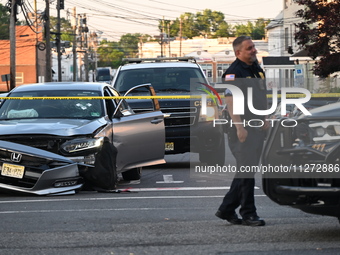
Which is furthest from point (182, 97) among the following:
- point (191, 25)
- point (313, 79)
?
point (191, 25)

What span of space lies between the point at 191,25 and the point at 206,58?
11042 centimetres

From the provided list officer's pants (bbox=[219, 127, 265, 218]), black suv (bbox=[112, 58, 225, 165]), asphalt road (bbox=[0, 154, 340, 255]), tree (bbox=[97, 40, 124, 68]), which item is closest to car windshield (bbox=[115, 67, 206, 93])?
black suv (bbox=[112, 58, 225, 165])

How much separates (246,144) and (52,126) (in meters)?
4.28

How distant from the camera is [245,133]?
8055 mm

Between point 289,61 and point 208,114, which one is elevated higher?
point 289,61

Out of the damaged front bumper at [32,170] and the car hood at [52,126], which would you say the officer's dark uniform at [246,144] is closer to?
the damaged front bumper at [32,170]

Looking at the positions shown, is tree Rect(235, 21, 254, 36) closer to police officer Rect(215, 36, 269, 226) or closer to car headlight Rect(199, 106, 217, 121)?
car headlight Rect(199, 106, 217, 121)

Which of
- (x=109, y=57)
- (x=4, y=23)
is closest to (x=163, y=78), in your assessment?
(x=4, y=23)

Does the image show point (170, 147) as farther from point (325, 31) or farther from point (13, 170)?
point (325, 31)

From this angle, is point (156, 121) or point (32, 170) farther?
point (156, 121)

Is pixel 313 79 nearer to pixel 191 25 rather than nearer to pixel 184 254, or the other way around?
pixel 184 254

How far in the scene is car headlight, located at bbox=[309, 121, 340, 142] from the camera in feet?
24.2

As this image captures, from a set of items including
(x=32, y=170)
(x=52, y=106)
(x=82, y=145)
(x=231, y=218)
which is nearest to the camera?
(x=231, y=218)

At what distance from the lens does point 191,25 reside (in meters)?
183
